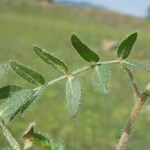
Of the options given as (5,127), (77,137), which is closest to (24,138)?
(5,127)

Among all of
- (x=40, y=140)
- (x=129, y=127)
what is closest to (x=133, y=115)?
(x=129, y=127)

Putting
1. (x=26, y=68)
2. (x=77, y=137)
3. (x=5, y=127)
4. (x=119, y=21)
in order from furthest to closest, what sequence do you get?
1. (x=119, y=21)
2. (x=77, y=137)
3. (x=26, y=68)
4. (x=5, y=127)

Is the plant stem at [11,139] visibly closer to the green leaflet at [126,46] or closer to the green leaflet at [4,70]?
the green leaflet at [4,70]

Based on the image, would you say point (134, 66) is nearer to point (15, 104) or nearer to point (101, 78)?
point (101, 78)

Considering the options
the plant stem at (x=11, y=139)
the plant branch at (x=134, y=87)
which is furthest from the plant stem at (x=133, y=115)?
the plant stem at (x=11, y=139)

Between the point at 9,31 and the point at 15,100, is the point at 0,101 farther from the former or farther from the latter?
the point at 9,31

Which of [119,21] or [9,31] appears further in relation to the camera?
[119,21]
